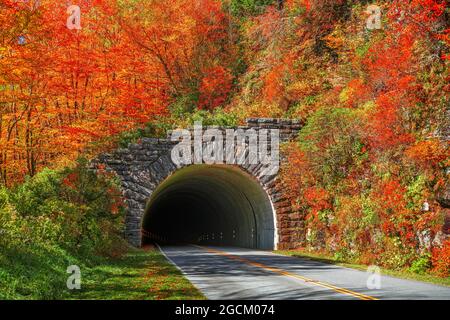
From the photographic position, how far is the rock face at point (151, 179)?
27.8 m

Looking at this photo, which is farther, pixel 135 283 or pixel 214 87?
pixel 214 87

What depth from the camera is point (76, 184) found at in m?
19.8

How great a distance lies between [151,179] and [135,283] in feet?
47.6

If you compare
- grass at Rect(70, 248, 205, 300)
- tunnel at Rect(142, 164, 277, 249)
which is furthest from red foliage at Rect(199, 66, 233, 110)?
grass at Rect(70, 248, 205, 300)

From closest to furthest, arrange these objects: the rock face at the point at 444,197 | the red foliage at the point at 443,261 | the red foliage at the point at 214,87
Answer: the red foliage at the point at 443,261
the rock face at the point at 444,197
the red foliage at the point at 214,87

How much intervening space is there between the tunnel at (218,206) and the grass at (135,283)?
38.2 feet
